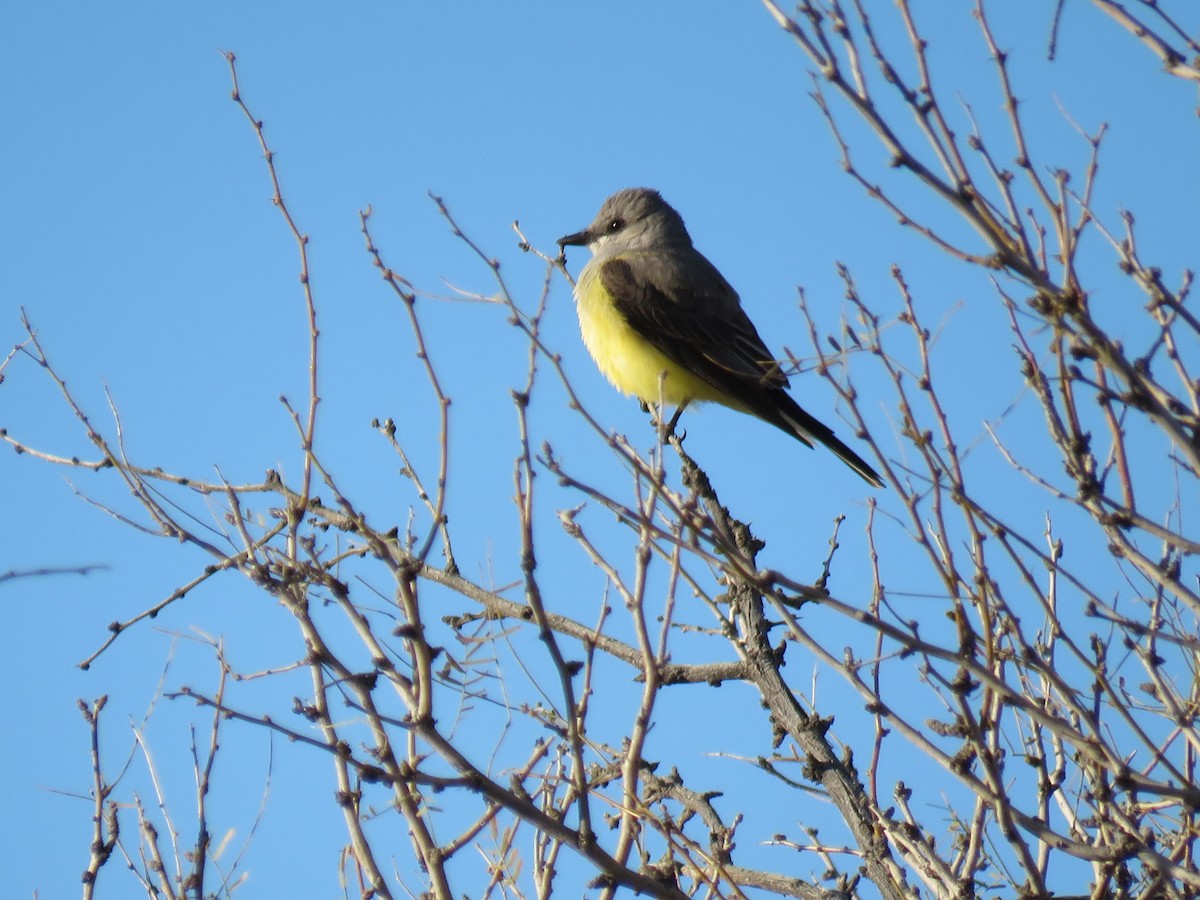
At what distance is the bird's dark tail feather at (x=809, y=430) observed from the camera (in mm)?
7805

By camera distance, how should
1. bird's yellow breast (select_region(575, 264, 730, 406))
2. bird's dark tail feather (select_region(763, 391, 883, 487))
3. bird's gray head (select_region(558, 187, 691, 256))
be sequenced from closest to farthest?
bird's dark tail feather (select_region(763, 391, 883, 487)), bird's yellow breast (select_region(575, 264, 730, 406)), bird's gray head (select_region(558, 187, 691, 256))

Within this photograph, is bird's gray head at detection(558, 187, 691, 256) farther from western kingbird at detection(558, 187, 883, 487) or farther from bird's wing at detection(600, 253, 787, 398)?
bird's wing at detection(600, 253, 787, 398)

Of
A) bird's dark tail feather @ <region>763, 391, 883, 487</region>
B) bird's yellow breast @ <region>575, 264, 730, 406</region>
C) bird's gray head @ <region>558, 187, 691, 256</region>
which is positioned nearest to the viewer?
bird's dark tail feather @ <region>763, 391, 883, 487</region>

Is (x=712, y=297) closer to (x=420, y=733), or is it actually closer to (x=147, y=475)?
(x=147, y=475)

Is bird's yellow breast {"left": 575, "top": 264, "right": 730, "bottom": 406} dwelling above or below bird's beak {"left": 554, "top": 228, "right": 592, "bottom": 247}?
below

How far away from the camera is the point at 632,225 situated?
399 inches

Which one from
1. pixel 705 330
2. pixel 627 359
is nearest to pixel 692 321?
pixel 705 330

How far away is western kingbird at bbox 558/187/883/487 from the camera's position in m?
8.10

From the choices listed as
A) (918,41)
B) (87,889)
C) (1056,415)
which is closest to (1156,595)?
(1056,415)

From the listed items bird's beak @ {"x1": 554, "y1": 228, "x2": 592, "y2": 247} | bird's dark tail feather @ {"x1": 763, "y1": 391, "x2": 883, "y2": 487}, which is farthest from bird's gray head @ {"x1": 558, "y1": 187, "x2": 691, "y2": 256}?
bird's dark tail feather @ {"x1": 763, "y1": 391, "x2": 883, "y2": 487}

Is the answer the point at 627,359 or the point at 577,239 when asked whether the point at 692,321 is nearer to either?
the point at 627,359

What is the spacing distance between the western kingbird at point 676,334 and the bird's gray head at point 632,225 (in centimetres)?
3

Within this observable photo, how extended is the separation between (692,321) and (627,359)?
52cm

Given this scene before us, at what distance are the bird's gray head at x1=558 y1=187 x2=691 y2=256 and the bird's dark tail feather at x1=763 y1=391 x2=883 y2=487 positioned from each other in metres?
2.27
